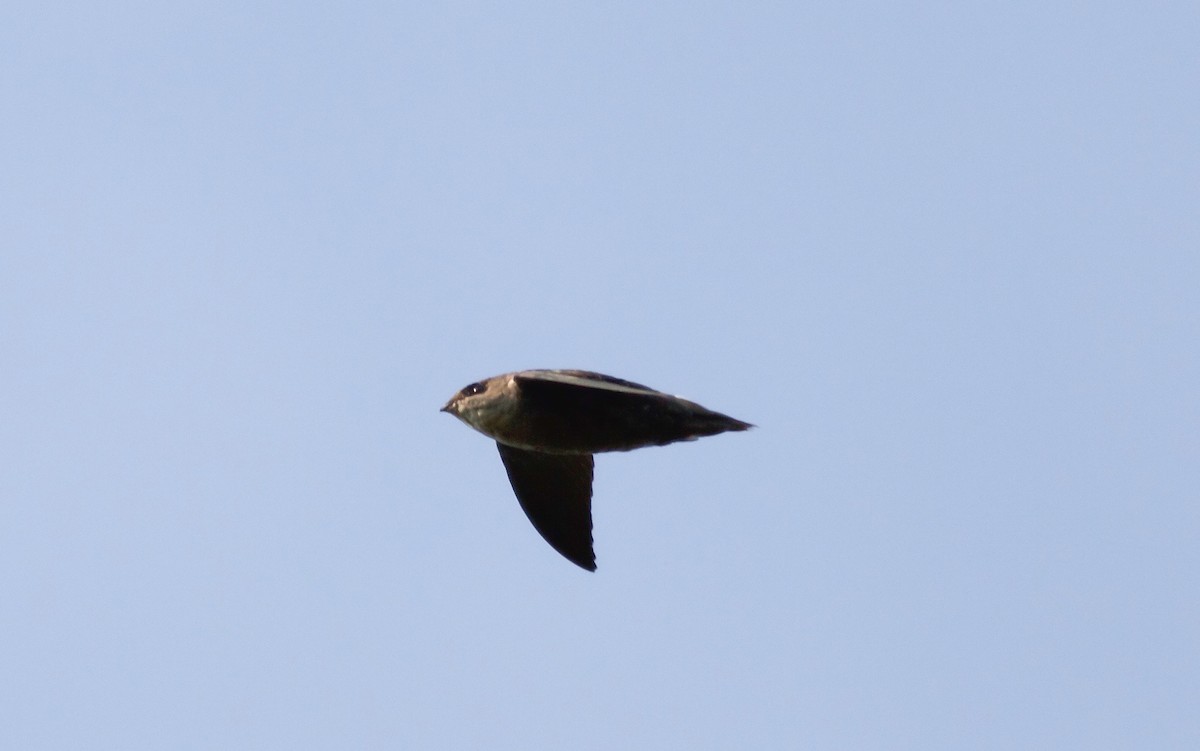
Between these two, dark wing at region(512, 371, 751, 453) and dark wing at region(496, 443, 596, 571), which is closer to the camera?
dark wing at region(512, 371, 751, 453)

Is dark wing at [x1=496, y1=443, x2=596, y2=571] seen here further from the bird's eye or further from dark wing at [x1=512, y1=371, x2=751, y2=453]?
dark wing at [x1=512, y1=371, x2=751, y2=453]

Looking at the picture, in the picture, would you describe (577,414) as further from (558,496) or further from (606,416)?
(558,496)

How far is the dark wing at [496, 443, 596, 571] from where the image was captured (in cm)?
1606

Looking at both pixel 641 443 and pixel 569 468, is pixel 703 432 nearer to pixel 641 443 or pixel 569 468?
pixel 641 443

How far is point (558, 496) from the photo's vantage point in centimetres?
1609

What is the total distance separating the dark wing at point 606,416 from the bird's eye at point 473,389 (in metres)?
0.66

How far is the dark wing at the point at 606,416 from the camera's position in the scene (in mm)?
13828

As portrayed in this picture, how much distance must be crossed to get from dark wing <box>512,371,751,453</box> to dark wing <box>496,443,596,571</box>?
1799 millimetres

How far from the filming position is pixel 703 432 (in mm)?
13883

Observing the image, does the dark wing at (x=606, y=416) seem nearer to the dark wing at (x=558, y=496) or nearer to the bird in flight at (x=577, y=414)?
the bird in flight at (x=577, y=414)

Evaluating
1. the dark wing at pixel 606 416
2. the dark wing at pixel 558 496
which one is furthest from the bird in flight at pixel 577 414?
the dark wing at pixel 558 496

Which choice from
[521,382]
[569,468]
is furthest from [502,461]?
[521,382]

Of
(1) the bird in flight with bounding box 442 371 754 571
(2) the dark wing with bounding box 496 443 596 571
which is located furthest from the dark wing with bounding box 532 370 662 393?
(2) the dark wing with bounding box 496 443 596 571

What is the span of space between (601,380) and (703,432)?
35.9 inches
